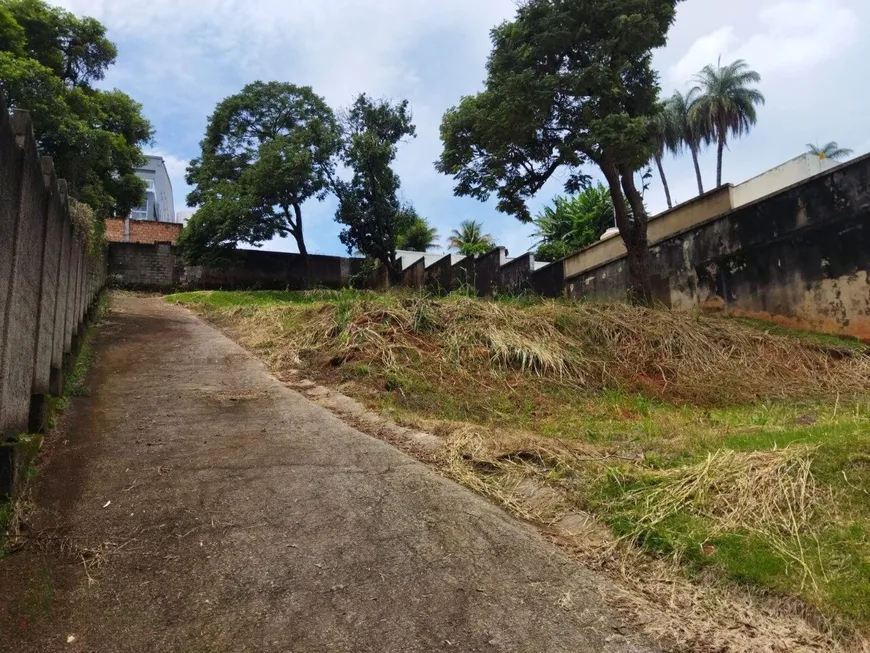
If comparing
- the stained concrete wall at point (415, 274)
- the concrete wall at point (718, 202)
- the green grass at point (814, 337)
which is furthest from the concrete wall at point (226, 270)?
the green grass at point (814, 337)

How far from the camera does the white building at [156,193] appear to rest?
3388 centimetres

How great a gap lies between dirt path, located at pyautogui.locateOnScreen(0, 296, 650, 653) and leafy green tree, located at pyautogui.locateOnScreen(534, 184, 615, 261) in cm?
2338

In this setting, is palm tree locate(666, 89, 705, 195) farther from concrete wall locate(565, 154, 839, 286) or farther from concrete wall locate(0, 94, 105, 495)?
concrete wall locate(0, 94, 105, 495)

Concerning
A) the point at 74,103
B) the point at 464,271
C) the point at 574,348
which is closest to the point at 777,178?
the point at 574,348

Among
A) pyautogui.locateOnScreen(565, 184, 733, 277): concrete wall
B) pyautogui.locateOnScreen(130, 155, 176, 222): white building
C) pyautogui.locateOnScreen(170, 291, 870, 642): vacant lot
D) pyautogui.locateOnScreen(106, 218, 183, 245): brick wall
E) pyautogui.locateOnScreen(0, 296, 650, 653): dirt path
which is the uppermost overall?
pyautogui.locateOnScreen(130, 155, 176, 222): white building

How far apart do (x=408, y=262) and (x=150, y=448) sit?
2459 centimetres

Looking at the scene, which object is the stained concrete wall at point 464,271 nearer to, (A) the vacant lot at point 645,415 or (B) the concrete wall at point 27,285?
(A) the vacant lot at point 645,415

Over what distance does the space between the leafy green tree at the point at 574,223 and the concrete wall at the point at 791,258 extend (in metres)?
13.1

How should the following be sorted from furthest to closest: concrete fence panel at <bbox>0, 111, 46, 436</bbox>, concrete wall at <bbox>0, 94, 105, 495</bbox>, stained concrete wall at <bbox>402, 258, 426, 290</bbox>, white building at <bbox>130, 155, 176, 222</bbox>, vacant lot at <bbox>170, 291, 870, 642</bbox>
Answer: white building at <bbox>130, 155, 176, 222</bbox> → stained concrete wall at <bbox>402, 258, 426, 290</bbox> → concrete fence panel at <bbox>0, 111, 46, 436</bbox> → concrete wall at <bbox>0, 94, 105, 495</bbox> → vacant lot at <bbox>170, 291, 870, 642</bbox>

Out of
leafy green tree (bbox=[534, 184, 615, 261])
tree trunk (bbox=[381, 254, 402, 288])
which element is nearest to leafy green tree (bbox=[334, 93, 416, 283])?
tree trunk (bbox=[381, 254, 402, 288])

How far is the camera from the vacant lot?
305 centimetres

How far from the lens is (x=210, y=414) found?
5.56m

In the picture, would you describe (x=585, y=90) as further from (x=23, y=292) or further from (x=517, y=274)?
(x=23, y=292)

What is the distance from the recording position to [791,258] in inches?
456
